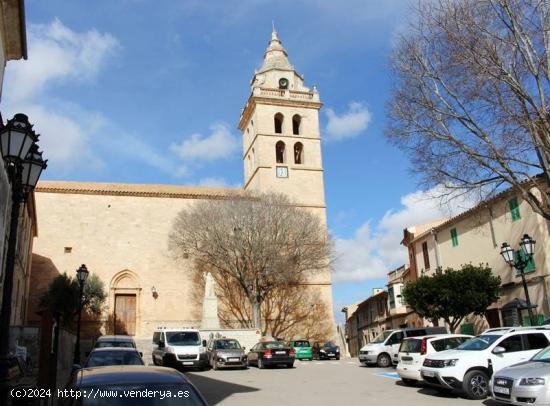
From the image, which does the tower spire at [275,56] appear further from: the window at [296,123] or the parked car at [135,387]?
the parked car at [135,387]

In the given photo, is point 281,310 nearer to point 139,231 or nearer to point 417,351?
point 139,231

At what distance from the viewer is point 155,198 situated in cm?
4088

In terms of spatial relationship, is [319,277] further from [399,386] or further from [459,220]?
[399,386]

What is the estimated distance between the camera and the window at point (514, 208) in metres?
23.0

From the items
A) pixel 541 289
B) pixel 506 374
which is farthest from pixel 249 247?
pixel 506 374

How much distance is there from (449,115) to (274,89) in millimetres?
31572

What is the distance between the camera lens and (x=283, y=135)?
1762 inches

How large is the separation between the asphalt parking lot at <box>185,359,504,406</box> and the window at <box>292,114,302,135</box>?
31.7 metres

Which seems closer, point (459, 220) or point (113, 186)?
point (459, 220)

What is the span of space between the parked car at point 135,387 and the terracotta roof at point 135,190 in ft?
109

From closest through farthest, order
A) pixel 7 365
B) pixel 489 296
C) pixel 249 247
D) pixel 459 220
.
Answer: pixel 7 365, pixel 489 296, pixel 459 220, pixel 249 247

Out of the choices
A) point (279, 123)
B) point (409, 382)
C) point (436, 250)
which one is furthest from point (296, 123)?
point (409, 382)

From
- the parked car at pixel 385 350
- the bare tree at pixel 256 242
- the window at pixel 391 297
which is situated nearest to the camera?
the parked car at pixel 385 350

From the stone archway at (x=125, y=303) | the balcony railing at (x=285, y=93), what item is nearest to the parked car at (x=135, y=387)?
the stone archway at (x=125, y=303)
